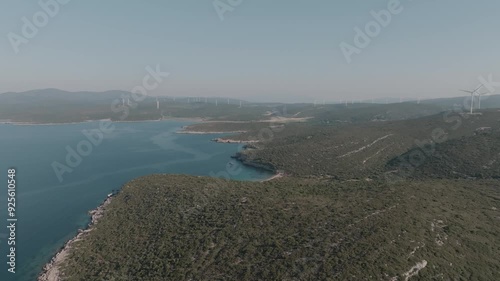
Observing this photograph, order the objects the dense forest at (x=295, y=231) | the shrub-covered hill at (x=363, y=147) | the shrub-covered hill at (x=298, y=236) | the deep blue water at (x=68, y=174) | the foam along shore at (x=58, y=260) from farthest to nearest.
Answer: the shrub-covered hill at (x=363, y=147) < the deep blue water at (x=68, y=174) < the foam along shore at (x=58, y=260) < the dense forest at (x=295, y=231) < the shrub-covered hill at (x=298, y=236)

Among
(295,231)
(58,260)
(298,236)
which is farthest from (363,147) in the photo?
(58,260)

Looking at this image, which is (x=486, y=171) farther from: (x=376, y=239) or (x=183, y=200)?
(x=183, y=200)

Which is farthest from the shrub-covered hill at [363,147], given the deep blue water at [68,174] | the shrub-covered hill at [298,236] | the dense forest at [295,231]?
the shrub-covered hill at [298,236]

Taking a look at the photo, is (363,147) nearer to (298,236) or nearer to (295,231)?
(295,231)

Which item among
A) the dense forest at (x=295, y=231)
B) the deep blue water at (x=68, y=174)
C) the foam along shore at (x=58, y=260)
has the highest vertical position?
the dense forest at (x=295, y=231)

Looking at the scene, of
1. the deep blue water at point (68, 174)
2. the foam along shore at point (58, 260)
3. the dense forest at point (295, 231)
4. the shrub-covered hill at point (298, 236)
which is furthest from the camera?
the deep blue water at point (68, 174)

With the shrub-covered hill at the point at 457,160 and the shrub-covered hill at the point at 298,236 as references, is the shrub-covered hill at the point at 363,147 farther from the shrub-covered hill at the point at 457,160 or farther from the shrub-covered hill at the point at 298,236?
the shrub-covered hill at the point at 298,236

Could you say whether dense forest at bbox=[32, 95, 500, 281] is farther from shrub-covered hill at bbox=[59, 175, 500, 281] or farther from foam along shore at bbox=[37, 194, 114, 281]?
foam along shore at bbox=[37, 194, 114, 281]
